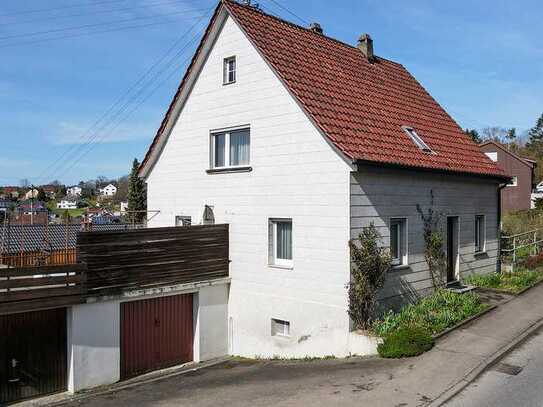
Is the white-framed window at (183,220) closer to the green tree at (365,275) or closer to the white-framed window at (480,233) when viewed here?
the green tree at (365,275)

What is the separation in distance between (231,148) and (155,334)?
5.72m

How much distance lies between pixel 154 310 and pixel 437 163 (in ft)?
28.7

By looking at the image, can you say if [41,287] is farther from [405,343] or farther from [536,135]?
[536,135]

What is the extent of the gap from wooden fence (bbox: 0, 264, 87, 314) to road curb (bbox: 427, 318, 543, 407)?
25.9 ft

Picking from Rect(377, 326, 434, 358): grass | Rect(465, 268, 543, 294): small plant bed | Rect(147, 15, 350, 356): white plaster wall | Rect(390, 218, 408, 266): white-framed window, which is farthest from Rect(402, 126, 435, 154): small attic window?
Rect(377, 326, 434, 358): grass

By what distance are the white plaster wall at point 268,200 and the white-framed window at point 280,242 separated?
180 millimetres

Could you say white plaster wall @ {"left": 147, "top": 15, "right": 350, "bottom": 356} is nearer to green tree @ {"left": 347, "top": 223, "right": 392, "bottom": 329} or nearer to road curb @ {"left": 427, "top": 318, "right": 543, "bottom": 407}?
green tree @ {"left": 347, "top": 223, "right": 392, "bottom": 329}

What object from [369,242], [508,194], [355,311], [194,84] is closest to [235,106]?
[194,84]

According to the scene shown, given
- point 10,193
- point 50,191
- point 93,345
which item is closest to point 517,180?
point 93,345

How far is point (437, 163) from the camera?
1456 centimetres

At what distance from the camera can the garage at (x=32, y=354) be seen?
1156cm

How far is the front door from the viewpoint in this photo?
635 inches

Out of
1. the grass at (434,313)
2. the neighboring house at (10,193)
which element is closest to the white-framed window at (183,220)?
the grass at (434,313)

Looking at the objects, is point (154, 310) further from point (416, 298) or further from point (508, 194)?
point (508, 194)
